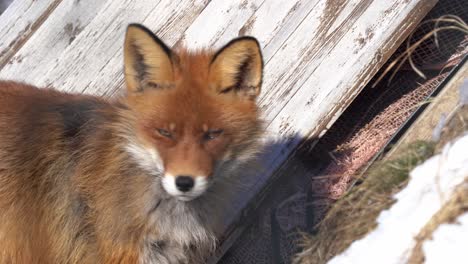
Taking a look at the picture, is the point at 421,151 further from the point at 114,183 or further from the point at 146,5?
the point at 146,5

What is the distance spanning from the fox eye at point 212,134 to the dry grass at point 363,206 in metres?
0.71

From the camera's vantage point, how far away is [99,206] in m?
3.72

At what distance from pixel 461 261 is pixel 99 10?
3669 mm

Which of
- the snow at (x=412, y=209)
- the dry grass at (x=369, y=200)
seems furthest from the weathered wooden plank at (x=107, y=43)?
the snow at (x=412, y=209)

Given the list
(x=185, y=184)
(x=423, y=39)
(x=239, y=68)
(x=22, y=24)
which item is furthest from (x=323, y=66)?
(x=22, y=24)

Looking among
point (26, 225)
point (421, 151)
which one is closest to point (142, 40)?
point (26, 225)

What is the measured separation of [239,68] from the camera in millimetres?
3590

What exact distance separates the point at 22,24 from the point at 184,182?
283 centimetres

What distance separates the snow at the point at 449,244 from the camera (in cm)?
260

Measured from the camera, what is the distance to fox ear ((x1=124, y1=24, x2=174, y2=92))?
11.1ft

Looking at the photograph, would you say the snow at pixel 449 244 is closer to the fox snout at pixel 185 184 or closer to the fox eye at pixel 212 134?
the fox snout at pixel 185 184

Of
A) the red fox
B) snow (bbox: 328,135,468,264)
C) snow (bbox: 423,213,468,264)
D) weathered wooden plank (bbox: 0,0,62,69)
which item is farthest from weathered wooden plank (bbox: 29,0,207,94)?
snow (bbox: 423,213,468,264)

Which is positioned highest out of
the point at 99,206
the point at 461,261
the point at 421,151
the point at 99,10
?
the point at 421,151

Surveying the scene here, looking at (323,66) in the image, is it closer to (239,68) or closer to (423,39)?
(423,39)
